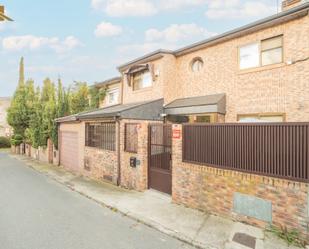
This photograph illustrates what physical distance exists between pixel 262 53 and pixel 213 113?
331 cm

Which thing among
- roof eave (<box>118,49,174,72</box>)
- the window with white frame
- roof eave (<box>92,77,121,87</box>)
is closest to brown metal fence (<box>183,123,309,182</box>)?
roof eave (<box>118,49,174,72</box>)

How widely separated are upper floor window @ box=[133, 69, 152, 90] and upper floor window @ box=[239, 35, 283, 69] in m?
5.62

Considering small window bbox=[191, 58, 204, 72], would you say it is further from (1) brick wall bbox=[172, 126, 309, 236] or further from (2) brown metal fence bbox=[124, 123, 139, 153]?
(1) brick wall bbox=[172, 126, 309, 236]

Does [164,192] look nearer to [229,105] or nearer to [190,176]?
[190,176]

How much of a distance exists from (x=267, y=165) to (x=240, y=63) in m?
6.17

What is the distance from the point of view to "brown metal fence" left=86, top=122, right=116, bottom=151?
10719mm

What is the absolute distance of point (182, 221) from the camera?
19.4 feet

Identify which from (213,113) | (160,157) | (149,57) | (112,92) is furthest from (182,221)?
(112,92)

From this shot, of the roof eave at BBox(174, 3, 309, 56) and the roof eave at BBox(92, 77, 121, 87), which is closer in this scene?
the roof eave at BBox(174, 3, 309, 56)

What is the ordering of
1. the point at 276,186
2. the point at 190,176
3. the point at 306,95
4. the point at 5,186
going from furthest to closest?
the point at 5,186, the point at 306,95, the point at 190,176, the point at 276,186

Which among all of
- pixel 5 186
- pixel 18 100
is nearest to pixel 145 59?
pixel 5 186

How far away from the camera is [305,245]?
460 centimetres

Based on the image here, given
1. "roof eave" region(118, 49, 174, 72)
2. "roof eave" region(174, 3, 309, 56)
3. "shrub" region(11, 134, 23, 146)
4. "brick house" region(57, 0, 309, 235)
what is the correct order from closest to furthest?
"brick house" region(57, 0, 309, 235) < "roof eave" region(174, 3, 309, 56) < "roof eave" region(118, 49, 174, 72) < "shrub" region(11, 134, 23, 146)

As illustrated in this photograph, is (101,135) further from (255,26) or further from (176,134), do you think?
(255,26)
